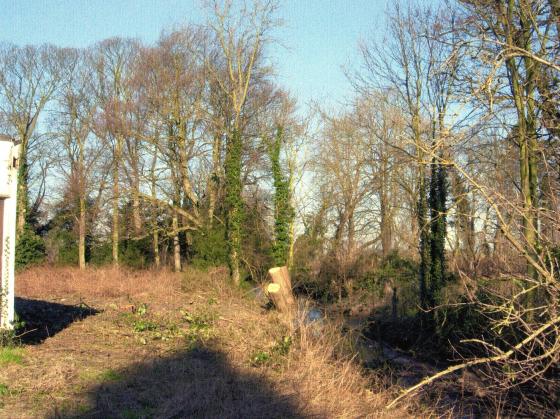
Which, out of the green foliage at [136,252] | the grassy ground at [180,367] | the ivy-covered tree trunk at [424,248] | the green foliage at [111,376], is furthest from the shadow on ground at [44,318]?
the green foliage at [136,252]

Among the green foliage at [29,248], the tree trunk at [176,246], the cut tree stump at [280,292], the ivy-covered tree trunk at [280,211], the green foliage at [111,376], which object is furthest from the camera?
the green foliage at [29,248]

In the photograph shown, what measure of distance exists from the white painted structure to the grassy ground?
27.8 inches

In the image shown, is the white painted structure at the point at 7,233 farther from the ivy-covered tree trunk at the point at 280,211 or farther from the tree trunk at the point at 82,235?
the tree trunk at the point at 82,235

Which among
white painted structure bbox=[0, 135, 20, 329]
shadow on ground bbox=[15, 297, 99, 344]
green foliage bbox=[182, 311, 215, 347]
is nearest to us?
white painted structure bbox=[0, 135, 20, 329]

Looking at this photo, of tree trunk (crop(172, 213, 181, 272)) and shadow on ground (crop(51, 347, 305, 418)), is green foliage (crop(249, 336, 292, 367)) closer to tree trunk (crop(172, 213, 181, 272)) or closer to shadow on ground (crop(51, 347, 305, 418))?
shadow on ground (crop(51, 347, 305, 418))

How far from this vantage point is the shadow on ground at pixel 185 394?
7.35 metres

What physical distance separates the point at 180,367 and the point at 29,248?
97.7 ft

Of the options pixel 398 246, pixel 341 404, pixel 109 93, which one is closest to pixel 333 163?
pixel 398 246

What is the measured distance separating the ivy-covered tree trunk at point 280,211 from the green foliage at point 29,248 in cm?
1445

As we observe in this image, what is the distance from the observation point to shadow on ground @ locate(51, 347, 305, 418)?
7348mm

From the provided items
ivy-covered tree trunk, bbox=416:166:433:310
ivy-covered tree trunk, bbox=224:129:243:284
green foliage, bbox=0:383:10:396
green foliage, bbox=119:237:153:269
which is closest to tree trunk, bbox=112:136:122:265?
green foliage, bbox=119:237:153:269

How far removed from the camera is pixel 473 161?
14.6 metres

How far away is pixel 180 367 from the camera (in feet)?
31.1

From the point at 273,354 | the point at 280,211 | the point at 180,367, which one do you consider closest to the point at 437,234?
the point at 280,211
